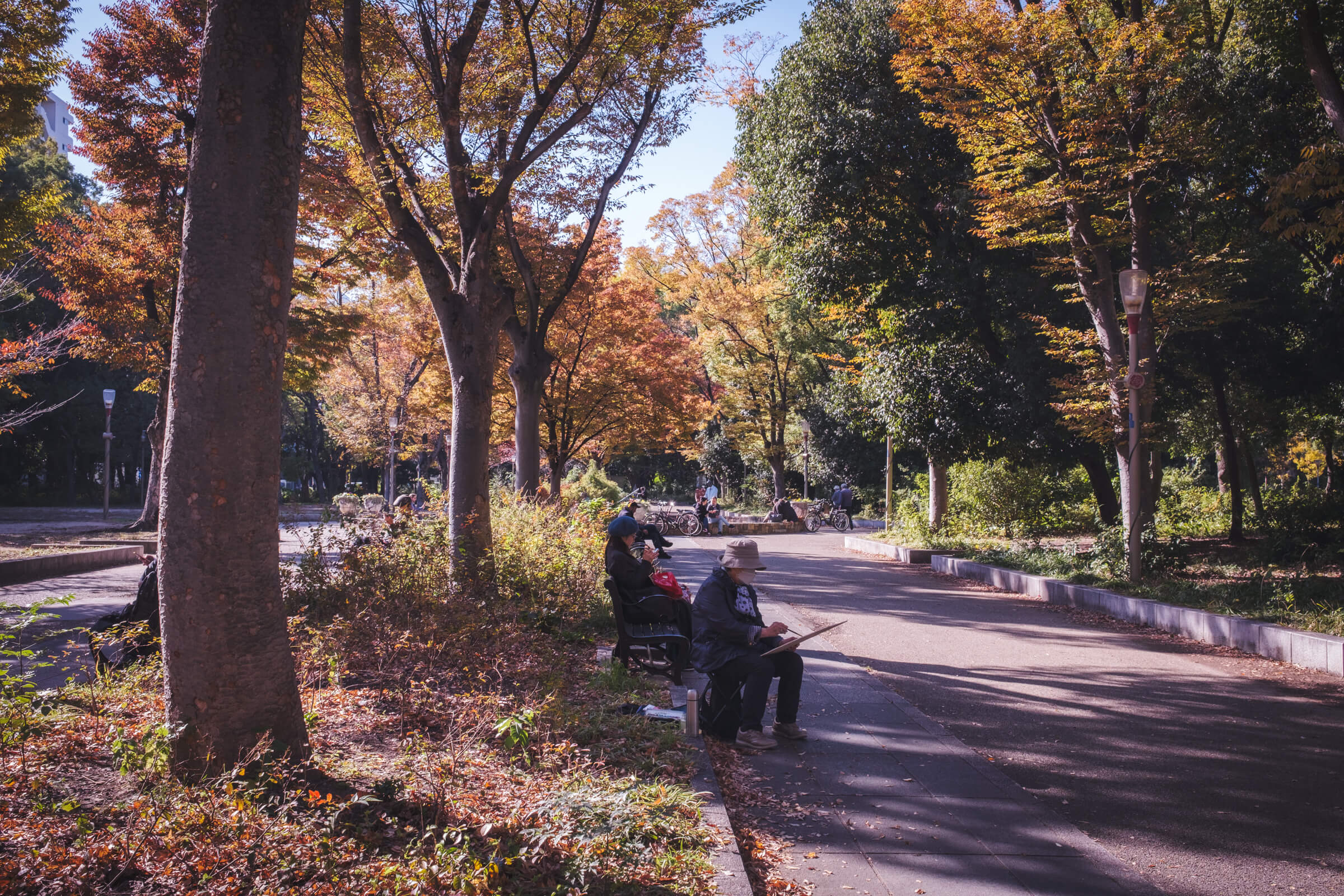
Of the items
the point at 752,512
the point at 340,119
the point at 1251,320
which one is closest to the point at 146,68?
the point at 340,119

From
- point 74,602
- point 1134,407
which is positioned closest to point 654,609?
point 74,602

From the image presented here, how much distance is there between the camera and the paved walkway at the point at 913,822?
360cm

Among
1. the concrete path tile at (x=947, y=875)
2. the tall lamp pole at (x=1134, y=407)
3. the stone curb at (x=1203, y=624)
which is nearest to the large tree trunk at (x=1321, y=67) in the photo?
the tall lamp pole at (x=1134, y=407)

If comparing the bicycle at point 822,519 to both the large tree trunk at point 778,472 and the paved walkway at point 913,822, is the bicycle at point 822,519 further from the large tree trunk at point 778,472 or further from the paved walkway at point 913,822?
the paved walkway at point 913,822

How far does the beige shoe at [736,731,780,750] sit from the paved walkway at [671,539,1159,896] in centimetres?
8

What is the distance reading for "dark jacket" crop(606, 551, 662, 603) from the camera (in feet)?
23.5

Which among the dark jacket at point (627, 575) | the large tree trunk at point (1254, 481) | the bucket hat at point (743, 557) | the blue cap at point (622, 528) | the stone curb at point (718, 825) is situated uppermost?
the large tree trunk at point (1254, 481)

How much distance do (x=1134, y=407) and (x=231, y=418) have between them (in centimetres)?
1120

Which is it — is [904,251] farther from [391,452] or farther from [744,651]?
[391,452]

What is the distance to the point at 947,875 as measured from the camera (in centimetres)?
363

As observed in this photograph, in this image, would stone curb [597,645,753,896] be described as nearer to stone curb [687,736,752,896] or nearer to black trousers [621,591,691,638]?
stone curb [687,736,752,896]

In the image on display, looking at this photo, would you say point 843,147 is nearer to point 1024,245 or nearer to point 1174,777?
point 1024,245

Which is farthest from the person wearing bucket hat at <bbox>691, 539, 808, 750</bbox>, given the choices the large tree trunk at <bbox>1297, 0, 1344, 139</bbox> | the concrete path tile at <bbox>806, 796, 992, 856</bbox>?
the large tree trunk at <bbox>1297, 0, 1344, 139</bbox>

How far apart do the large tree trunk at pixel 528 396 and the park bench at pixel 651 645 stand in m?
7.16
